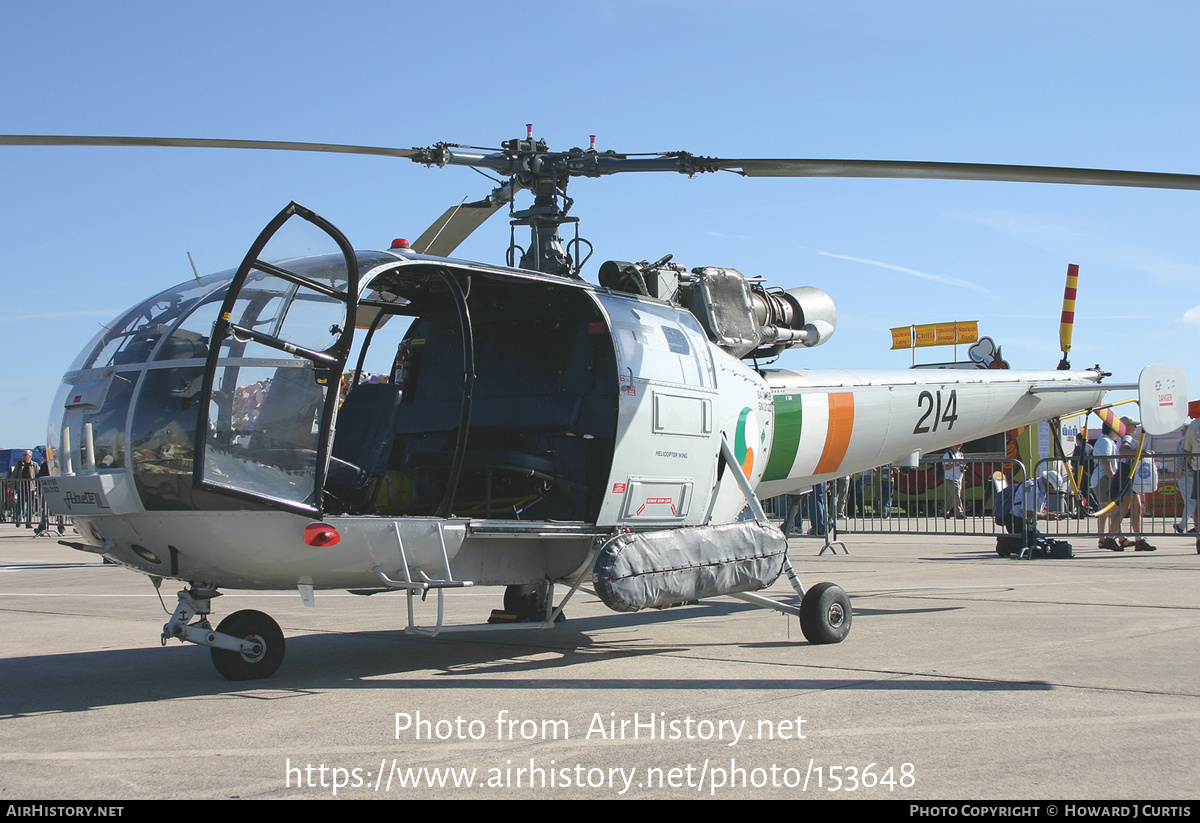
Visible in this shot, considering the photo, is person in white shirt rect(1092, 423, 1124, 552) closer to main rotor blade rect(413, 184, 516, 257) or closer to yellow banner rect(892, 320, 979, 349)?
main rotor blade rect(413, 184, 516, 257)

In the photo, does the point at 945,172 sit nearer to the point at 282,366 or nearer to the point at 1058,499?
the point at 282,366

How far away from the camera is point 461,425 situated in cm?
622

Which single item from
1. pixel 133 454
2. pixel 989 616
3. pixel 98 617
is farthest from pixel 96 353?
pixel 989 616

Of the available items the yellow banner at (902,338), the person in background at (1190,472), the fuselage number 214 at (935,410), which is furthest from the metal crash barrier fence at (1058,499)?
the yellow banner at (902,338)

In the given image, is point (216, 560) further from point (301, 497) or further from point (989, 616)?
point (989, 616)

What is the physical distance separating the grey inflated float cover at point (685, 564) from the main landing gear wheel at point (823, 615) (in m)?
0.31

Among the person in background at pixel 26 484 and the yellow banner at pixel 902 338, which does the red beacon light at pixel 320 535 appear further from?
the yellow banner at pixel 902 338

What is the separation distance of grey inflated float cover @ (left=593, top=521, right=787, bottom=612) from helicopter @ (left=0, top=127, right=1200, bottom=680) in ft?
0.06

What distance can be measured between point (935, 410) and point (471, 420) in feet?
16.1

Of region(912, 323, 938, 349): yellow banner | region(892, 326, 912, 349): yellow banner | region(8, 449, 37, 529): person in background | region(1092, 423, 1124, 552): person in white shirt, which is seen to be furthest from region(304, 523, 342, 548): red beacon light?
region(912, 323, 938, 349): yellow banner

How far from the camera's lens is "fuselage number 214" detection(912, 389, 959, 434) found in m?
10.0

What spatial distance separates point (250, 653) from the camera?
19.8 ft

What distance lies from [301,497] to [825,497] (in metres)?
11.8
